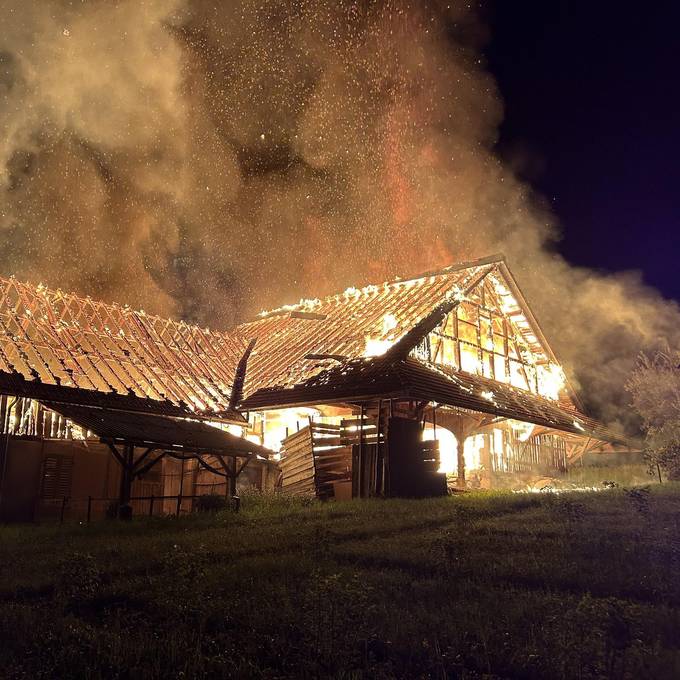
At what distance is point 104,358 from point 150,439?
19.7 ft

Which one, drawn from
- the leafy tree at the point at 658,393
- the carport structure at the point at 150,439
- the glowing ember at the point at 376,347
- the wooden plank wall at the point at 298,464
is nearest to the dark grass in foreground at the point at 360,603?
the carport structure at the point at 150,439

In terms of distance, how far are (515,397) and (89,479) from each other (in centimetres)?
1465

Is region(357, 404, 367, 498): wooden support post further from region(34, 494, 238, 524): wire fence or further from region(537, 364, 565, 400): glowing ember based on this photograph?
region(537, 364, 565, 400): glowing ember

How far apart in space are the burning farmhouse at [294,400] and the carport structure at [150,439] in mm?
64

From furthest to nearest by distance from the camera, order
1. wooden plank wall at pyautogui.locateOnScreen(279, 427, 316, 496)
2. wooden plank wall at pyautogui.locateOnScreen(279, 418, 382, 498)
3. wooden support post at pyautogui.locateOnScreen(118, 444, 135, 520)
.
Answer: wooden plank wall at pyautogui.locateOnScreen(279, 427, 316, 496) → wooden plank wall at pyautogui.locateOnScreen(279, 418, 382, 498) → wooden support post at pyautogui.locateOnScreen(118, 444, 135, 520)

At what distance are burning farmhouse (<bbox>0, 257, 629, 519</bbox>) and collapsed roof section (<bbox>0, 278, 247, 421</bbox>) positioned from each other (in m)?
0.06

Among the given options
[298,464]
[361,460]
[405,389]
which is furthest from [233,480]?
[405,389]

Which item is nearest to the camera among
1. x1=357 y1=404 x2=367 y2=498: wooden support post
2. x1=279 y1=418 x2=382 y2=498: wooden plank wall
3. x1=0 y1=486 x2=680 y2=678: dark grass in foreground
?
x1=0 y1=486 x2=680 y2=678: dark grass in foreground

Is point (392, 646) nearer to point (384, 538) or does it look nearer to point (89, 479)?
point (384, 538)

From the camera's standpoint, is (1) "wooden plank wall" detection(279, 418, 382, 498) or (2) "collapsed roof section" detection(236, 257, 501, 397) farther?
(2) "collapsed roof section" detection(236, 257, 501, 397)

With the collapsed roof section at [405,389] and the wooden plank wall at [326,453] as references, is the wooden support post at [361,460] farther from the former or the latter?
the collapsed roof section at [405,389]

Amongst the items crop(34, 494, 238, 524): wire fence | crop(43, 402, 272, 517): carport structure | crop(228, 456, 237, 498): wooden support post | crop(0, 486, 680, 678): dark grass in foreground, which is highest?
crop(43, 402, 272, 517): carport structure

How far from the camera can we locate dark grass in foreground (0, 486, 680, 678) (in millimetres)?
5074

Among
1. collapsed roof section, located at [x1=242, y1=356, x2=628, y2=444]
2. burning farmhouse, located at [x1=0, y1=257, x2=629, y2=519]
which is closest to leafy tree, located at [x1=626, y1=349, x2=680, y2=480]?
burning farmhouse, located at [x1=0, y1=257, x2=629, y2=519]
